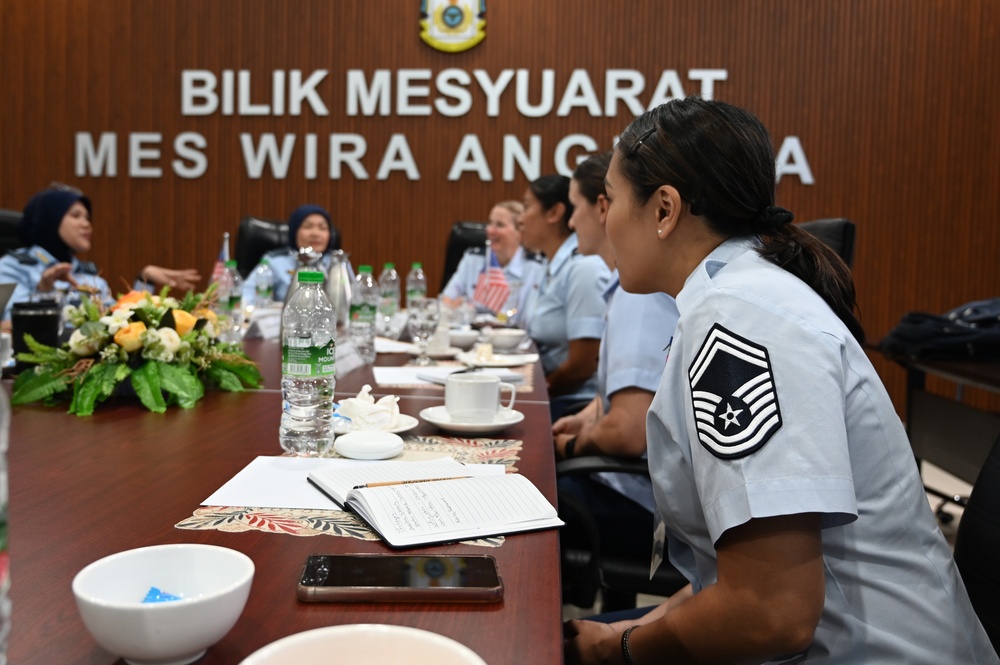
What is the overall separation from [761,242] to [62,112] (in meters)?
6.13

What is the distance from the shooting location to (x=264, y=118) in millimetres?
5836

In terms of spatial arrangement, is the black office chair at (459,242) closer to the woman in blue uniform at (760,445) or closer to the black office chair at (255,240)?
the black office chair at (255,240)

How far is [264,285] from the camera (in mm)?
4043

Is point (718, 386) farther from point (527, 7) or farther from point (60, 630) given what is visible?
point (527, 7)

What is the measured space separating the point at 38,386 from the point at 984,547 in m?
1.63

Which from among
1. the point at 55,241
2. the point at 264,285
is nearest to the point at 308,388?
the point at 264,285

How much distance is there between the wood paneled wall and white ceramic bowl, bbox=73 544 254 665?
5189 mm

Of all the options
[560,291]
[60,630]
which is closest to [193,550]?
[60,630]

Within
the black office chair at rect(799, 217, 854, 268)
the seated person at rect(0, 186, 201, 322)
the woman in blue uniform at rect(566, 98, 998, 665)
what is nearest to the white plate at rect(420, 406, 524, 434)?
the woman in blue uniform at rect(566, 98, 998, 665)

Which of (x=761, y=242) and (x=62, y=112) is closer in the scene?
(x=761, y=242)

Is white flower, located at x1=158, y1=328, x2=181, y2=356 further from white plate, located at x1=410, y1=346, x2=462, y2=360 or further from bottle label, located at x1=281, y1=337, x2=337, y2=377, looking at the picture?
white plate, located at x1=410, y1=346, x2=462, y2=360

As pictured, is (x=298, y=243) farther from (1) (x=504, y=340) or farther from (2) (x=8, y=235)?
(1) (x=504, y=340)

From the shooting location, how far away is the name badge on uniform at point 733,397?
2.78ft

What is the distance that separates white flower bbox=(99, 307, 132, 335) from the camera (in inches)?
64.8
